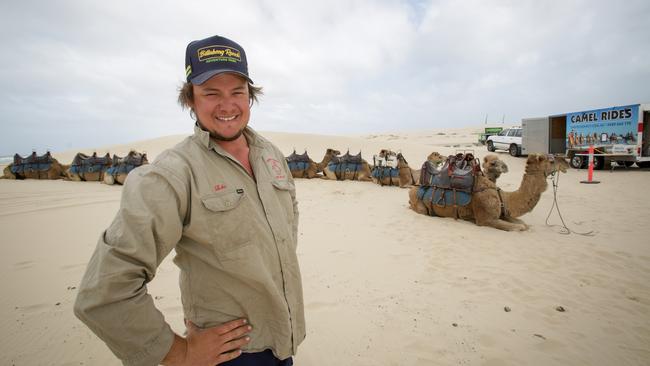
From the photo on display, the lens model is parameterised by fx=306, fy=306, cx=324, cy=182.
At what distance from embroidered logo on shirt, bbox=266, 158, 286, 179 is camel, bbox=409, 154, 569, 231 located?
5961mm

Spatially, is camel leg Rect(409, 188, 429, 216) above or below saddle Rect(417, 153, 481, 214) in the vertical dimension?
below

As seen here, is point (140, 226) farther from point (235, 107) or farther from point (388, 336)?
point (388, 336)

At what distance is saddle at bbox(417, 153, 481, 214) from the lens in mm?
6770

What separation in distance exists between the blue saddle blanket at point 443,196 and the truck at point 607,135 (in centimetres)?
1288

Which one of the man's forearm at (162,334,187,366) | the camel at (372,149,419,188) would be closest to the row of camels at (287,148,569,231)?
the camel at (372,149,419,188)

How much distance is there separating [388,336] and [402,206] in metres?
5.89

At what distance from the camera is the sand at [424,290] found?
9.52 feet

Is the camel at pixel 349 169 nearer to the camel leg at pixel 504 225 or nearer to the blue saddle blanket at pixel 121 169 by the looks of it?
the camel leg at pixel 504 225

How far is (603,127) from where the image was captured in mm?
15086

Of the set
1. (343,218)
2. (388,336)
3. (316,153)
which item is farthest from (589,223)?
(316,153)

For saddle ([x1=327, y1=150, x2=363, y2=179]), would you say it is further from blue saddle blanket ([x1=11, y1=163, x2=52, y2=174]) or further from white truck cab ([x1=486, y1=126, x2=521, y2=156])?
white truck cab ([x1=486, y1=126, x2=521, y2=156])

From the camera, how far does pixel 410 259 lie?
16.1ft

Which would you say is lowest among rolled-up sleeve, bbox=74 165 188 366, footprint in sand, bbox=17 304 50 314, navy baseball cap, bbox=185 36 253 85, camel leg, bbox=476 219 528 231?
footprint in sand, bbox=17 304 50 314

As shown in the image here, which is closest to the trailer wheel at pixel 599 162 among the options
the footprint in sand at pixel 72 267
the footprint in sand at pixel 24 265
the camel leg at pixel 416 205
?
the camel leg at pixel 416 205
